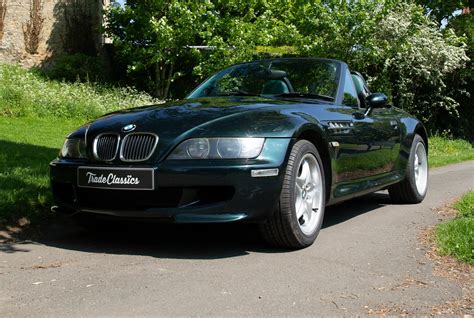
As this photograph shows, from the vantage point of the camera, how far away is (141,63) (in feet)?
65.6

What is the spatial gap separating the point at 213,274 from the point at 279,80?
2374 mm

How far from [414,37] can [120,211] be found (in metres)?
16.5

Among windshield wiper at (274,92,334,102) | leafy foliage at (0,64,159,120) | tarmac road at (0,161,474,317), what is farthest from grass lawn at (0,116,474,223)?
windshield wiper at (274,92,334,102)

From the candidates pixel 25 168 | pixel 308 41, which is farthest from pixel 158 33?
pixel 25 168

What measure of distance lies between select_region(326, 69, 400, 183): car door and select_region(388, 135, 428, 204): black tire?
0.52 m

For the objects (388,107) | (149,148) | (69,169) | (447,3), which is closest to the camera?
(149,148)

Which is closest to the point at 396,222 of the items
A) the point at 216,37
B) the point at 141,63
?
the point at 216,37

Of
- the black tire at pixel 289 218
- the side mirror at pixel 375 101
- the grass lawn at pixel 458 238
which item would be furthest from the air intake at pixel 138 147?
the side mirror at pixel 375 101

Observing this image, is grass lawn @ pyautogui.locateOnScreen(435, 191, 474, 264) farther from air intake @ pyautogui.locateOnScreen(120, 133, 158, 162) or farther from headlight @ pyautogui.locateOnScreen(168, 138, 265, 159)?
air intake @ pyautogui.locateOnScreen(120, 133, 158, 162)

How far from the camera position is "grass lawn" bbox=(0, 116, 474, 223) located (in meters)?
5.66

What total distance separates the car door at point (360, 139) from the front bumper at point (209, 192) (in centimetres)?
89

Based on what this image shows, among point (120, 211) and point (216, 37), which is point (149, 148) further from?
point (216, 37)

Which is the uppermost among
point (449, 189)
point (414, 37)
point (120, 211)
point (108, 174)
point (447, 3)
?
point (447, 3)

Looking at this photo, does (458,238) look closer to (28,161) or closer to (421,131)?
(421,131)
